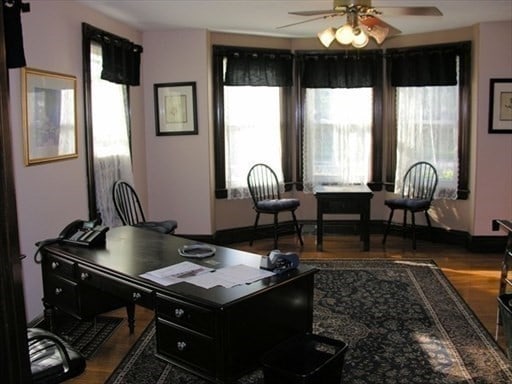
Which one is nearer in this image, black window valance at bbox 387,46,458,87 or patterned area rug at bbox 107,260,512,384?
patterned area rug at bbox 107,260,512,384

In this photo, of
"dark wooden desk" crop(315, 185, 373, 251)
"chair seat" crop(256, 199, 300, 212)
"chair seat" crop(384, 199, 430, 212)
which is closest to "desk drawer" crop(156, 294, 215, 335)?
"chair seat" crop(256, 199, 300, 212)

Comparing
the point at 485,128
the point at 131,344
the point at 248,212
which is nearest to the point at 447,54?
the point at 485,128

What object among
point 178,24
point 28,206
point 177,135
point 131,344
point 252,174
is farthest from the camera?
point 252,174

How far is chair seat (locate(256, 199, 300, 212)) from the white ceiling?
6.31 feet

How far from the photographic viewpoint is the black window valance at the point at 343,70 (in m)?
6.42

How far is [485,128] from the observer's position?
5641 mm

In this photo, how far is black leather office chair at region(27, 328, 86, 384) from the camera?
6.59ft

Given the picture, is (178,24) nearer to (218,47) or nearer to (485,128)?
(218,47)

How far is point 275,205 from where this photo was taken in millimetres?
5836

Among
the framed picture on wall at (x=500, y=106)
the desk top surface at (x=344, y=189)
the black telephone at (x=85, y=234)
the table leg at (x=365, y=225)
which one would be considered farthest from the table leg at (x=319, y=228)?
the black telephone at (x=85, y=234)

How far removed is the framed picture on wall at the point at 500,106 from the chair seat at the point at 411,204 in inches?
40.8

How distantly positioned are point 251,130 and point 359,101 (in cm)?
141

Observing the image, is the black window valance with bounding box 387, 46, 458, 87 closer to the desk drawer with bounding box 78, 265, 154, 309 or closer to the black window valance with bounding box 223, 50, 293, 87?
the black window valance with bounding box 223, 50, 293, 87

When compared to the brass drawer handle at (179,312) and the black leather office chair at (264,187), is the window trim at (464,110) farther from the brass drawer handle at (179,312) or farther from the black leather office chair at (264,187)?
the brass drawer handle at (179,312)
